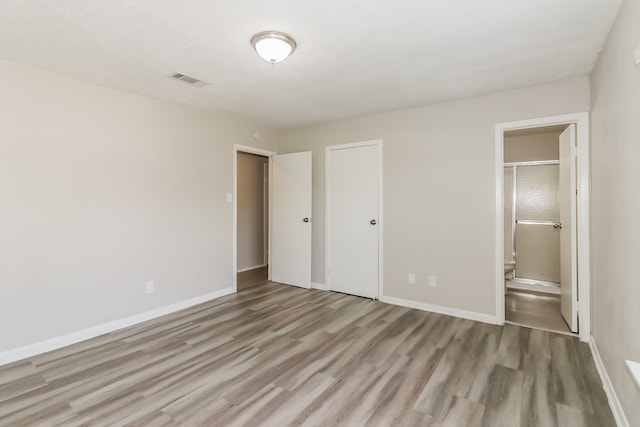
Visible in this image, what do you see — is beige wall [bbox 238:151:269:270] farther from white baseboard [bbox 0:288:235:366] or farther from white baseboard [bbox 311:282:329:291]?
white baseboard [bbox 0:288:235:366]

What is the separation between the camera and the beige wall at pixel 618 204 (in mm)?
1651

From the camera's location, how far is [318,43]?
2314 mm

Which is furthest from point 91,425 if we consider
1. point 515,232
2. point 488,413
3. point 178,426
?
point 515,232

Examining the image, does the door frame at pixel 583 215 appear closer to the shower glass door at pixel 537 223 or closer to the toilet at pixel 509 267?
the toilet at pixel 509 267

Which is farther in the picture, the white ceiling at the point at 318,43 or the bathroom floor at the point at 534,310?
the bathroom floor at the point at 534,310

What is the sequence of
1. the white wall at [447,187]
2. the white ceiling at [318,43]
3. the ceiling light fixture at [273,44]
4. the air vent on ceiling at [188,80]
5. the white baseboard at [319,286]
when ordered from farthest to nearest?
the white baseboard at [319,286], the white wall at [447,187], the air vent on ceiling at [188,80], the ceiling light fixture at [273,44], the white ceiling at [318,43]

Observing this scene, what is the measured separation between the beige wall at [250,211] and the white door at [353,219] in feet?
6.95

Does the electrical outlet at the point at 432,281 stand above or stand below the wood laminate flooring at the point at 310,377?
above

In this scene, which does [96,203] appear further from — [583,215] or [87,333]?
[583,215]

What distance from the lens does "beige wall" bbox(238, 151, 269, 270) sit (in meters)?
6.07

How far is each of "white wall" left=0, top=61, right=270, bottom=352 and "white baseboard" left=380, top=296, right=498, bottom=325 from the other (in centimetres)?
238

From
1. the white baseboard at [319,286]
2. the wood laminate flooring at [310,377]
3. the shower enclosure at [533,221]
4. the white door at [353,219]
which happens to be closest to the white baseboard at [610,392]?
the wood laminate flooring at [310,377]

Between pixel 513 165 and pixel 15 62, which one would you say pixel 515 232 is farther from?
pixel 15 62

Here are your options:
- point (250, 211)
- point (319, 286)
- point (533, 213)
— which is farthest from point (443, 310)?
point (250, 211)
